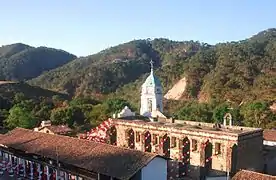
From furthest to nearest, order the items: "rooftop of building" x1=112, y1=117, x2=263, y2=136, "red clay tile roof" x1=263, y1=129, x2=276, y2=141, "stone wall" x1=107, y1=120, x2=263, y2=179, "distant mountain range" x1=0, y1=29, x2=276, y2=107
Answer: "distant mountain range" x1=0, y1=29, x2=276, y2=107
"red clay tile roof" x1=263, y1=129, x2=276, y2=141
"rooftop of building" x1=112, y1=117, x2=263, y2=136
"stone wall" x1=107, y1=120, x2=263, y2=179

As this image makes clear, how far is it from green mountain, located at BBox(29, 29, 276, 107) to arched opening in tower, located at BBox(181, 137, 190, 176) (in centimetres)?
4510

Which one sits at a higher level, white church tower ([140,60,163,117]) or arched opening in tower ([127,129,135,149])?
white church tower ([140,60,163,117])

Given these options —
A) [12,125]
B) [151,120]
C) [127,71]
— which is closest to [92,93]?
[127,71]

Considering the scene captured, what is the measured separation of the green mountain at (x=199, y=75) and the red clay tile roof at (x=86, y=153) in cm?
5284

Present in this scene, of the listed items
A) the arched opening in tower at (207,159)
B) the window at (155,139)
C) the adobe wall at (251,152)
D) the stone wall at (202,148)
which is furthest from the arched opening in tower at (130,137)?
the adobe wall at (251,152)

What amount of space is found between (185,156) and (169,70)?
84.2 m

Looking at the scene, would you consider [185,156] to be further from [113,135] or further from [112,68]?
[112,68]

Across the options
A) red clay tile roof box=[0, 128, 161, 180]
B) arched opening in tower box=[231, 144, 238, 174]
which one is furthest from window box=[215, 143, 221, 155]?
red clay tile roof box=[0, 128, 161, 180]

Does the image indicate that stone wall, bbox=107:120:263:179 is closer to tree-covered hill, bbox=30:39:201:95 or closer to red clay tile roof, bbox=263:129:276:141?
red clay tile roof, bbox=263:129:276:141

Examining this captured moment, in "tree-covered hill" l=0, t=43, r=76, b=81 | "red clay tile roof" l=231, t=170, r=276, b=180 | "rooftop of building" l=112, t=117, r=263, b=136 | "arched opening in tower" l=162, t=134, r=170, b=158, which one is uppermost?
"tree-covered hill" l=0, t=43, r=76, b=81

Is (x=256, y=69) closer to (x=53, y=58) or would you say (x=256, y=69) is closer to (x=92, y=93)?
(x=92, y=93)

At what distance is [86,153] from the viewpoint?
31.3 metres

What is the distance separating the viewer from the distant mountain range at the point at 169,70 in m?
88.6

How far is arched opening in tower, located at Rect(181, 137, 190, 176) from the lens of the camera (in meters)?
36.8
